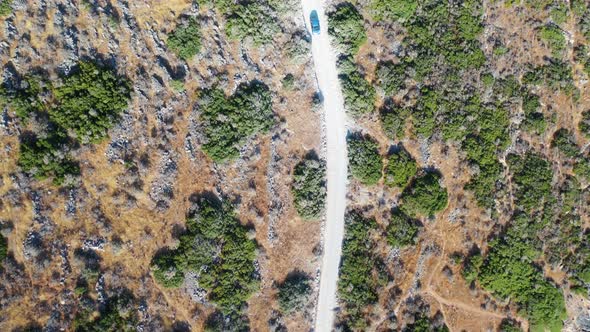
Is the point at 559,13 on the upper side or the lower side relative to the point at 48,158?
upper

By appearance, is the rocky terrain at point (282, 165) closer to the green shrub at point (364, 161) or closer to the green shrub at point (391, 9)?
the green shrub at point (364, 161)

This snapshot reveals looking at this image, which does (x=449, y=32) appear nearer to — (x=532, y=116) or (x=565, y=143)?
(x=532, y=116)

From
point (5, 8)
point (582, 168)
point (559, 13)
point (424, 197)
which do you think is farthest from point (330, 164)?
point (5, 8)

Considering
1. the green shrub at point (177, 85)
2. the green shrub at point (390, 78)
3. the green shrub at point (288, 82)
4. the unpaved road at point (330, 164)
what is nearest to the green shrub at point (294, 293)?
the unpaved road at point (330, 164)

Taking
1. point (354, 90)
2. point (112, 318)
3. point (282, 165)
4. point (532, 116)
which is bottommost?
point (112, 318)

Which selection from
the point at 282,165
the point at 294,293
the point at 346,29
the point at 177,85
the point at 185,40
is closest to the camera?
the point at 177,85

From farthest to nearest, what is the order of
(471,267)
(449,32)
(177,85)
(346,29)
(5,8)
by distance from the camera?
(449,32) < (346,29) < (471,267) < (177,85) < (5,8)

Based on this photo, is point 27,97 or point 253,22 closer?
point 27,97
